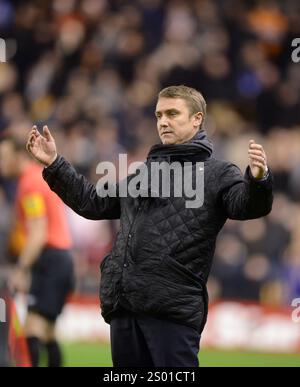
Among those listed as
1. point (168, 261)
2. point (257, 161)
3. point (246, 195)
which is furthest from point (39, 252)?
point (257, 161)

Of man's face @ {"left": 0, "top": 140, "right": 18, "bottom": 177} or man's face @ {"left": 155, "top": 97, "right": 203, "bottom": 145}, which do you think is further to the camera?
man's face @ {"left": 0, "top": 140, "right": 18, "bottom": 177}

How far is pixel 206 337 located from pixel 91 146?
10.7 feet

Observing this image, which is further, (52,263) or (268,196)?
(52,263)

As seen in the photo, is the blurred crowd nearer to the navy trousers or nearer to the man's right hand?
the man's right hand

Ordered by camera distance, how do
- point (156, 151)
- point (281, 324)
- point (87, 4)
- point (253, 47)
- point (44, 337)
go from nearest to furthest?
point (156, 151), point (44, 337), point (281, 324), point (253, 47), point (87, 4)

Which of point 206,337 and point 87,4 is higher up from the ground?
point 87,4

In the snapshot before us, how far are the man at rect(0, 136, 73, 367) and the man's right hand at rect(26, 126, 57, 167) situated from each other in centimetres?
242


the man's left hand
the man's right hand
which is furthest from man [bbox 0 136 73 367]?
the man's left hand

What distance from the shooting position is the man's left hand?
5.02 m

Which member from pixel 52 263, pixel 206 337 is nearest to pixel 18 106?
pixel 206 337

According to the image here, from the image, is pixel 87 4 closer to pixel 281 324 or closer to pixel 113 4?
pixel 113 4

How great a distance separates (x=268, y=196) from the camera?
199 inches

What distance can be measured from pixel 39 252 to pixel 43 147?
270 centimetres
